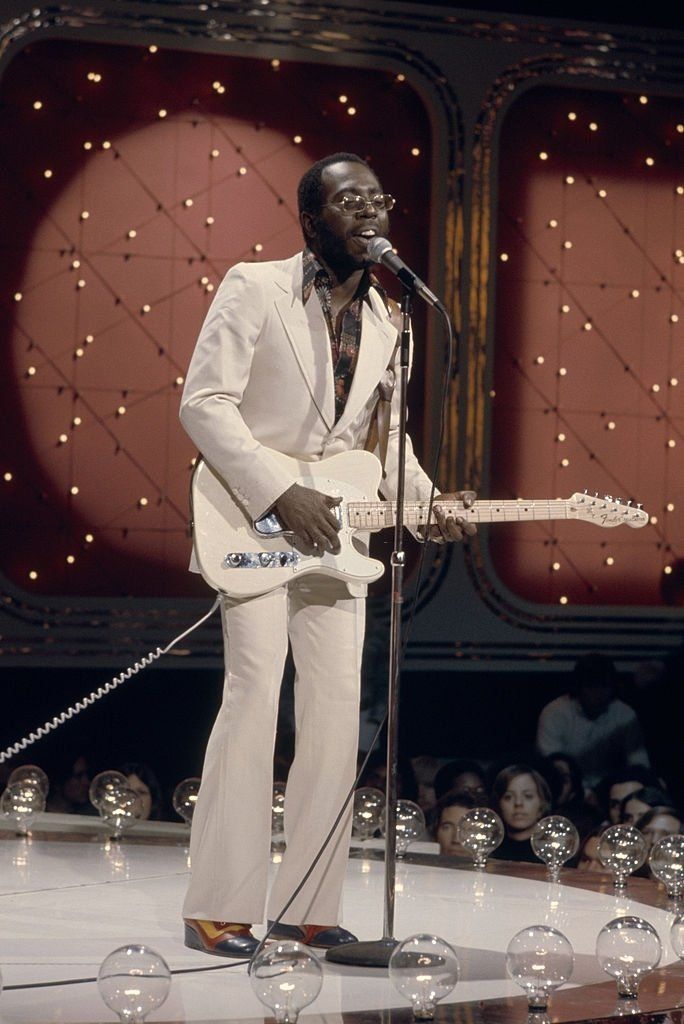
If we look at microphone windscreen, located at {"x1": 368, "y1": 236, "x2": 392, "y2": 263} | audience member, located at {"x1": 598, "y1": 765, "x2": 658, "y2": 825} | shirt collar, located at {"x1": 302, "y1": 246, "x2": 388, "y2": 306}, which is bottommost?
audience member, located at {"x1": 598, "y1": 765, "x2": 658, "y2": 825}

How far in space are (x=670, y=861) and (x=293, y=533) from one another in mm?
1450

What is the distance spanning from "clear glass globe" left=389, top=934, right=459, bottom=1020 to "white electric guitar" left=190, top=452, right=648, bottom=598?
0.82 meters

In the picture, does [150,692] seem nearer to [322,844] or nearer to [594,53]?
[322,844]

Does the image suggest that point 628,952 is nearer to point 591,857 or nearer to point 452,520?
point 452,520

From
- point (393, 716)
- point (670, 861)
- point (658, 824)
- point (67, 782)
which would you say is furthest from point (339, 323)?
point (67, 782)

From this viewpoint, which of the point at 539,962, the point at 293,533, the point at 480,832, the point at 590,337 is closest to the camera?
the point at 539,962

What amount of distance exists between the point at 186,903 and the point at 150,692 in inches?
108

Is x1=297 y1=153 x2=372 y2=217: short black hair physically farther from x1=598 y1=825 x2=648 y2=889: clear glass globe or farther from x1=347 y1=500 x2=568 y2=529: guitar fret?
x1=598 y1=825 x2=648 y2=889: clear glass globe

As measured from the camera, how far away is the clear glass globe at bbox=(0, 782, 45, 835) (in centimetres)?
444

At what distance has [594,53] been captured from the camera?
627 cm

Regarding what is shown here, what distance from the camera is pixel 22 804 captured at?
445cm

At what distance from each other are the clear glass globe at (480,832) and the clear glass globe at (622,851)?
31 centimetres

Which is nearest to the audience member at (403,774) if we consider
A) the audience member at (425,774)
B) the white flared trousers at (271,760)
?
the audience member at (425,774)

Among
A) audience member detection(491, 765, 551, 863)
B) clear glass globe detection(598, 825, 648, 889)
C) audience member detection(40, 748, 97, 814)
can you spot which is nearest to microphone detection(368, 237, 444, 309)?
clear glass globe detection(598, 825, 648, 889)
